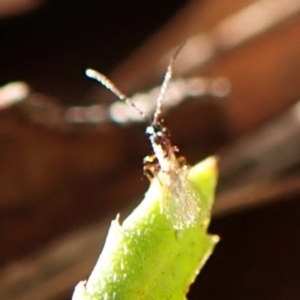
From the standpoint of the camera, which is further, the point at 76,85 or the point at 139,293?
the point at 76,85

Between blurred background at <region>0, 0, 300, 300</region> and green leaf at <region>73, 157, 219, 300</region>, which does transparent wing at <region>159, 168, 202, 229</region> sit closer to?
green leaf at <region>73, 157, 219, 300</region>

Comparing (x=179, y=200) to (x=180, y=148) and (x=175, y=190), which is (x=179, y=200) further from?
(x=180, y=148)

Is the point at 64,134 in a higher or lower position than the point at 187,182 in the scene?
higher

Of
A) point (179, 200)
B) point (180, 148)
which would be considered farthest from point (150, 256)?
point (180, 148)

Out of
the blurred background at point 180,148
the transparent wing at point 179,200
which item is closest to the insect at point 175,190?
the transparent wing at point 179,200

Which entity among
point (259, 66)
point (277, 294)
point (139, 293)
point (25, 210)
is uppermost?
point (259, 66)

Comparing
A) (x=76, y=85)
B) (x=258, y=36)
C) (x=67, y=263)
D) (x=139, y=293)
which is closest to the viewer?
(x=139, y=293)

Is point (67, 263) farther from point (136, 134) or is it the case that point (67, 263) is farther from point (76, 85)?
point (76, 85)

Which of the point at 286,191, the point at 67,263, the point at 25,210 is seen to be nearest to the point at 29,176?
the point at 25,210
